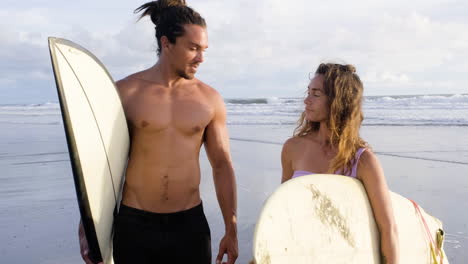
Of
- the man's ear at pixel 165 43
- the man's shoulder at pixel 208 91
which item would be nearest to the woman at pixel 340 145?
the man's shoulder at pixel 208 91

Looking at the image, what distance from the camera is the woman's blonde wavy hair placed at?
2443 mm

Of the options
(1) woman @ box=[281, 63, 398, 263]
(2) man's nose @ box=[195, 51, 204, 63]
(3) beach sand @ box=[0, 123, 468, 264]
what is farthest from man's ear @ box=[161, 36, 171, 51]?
(3) beach sand @ box=[0, 123, 468, 264]

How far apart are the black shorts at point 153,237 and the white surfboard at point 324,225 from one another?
0.56 meters

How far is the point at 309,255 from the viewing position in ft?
7.50

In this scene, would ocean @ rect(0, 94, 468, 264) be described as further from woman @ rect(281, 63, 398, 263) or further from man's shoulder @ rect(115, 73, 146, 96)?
man's shoulder @ rect(115, 73, 146, 96)

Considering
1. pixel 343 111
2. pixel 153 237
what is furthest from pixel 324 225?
pixel 153 237

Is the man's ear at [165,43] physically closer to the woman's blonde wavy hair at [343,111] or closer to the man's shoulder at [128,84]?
the man's shoulder at [128,84]

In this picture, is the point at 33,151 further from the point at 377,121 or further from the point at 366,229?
the point at 377,121

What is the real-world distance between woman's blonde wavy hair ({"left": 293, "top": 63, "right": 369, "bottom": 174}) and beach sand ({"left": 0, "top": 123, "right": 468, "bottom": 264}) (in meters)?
1.98

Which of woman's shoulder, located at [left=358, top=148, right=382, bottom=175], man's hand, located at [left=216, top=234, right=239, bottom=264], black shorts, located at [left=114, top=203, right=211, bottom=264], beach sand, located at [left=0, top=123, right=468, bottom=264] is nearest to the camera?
woman's shoulder, located at [left=358, top=148, right=382, bottom=175]

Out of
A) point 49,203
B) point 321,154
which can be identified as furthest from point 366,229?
point 49,203

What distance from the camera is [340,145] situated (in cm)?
242

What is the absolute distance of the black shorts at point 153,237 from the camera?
8.10 feet

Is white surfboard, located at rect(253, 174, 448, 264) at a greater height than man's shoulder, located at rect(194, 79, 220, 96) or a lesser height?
lesser
